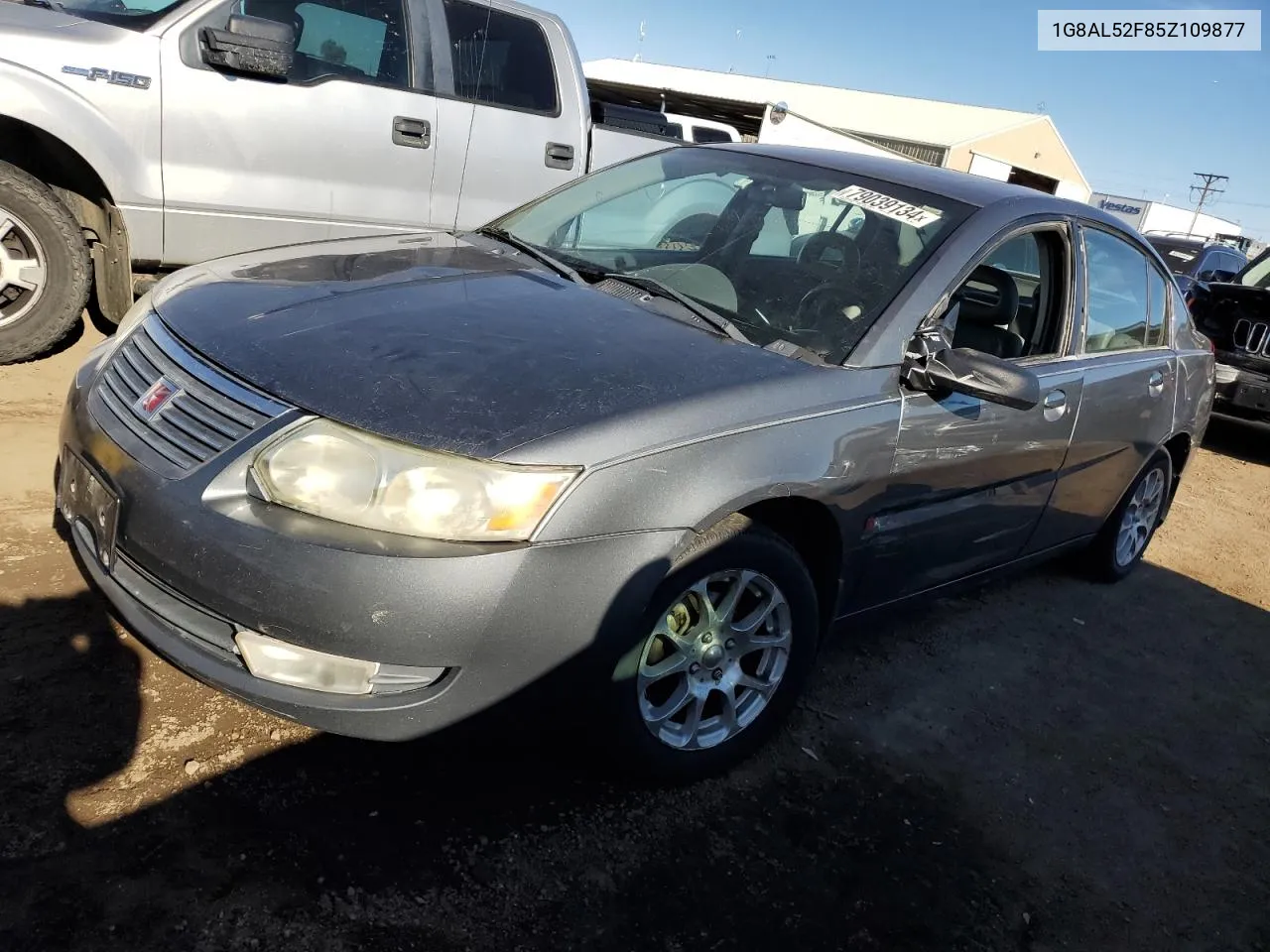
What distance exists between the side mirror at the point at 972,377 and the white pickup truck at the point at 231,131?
11.0ft

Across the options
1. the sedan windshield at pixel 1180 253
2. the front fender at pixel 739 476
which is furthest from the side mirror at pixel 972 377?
the sedan windshield at pixel 1180 253

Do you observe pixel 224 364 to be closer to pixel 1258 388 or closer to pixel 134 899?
pixel 134 899

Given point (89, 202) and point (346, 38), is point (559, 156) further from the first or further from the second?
point (89, 202)

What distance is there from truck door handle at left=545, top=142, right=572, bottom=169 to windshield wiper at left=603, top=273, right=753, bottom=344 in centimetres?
294

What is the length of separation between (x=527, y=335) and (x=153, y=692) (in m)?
1.34

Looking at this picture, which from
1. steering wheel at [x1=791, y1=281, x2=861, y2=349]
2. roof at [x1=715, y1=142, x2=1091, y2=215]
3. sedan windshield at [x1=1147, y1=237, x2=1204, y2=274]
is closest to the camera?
steering wheel at [x1=791, y1=281, x2=861, y2=349]

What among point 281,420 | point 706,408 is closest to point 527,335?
point 706,408

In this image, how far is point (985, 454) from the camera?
10.7ft

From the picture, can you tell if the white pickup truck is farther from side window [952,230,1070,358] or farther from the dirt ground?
side window [952,230,1070,358]

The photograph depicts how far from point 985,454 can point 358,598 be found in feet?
6.79

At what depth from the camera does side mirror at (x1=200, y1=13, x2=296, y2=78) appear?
4.57 m

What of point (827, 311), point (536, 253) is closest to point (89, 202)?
point (536, 253)

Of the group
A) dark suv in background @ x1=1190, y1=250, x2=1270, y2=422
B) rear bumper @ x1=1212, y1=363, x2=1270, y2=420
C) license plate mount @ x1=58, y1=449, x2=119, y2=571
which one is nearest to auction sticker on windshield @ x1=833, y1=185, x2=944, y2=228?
license plate mount @ x1=58, y1=449, x2=119, y2=571

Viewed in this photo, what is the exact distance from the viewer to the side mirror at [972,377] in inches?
113
